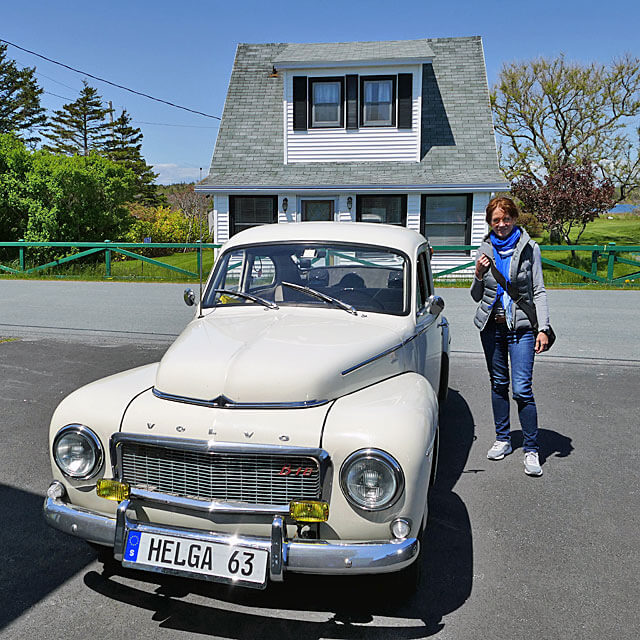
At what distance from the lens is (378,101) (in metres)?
19.9

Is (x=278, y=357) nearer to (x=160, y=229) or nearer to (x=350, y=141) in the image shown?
(x=350, y=141)

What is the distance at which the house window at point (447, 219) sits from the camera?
19.9 meters

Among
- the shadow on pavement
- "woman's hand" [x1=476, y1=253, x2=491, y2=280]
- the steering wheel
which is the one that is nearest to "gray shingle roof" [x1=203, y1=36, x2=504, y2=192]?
the shadow on pavement

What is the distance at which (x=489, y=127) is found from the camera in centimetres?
2047

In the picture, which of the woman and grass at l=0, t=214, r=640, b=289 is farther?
grass at l=0, t=214, r=640, b=289

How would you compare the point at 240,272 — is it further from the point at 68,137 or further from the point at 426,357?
the point at 68,137

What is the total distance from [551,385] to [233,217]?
14.8 m

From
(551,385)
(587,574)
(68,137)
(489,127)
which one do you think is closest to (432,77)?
(489,127)

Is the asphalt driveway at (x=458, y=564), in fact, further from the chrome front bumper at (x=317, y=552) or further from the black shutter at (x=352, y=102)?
the black shutter at (x=352, y=102)

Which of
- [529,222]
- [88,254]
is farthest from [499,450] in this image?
[529,222]

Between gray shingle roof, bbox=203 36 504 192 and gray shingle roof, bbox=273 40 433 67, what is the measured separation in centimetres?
71

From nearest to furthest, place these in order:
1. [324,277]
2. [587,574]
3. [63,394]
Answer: [587,574], [324,277], [63,394]

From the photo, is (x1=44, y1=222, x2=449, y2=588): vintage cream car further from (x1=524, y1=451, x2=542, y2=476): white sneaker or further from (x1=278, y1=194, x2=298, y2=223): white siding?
(x1=278, y1=194, x2=298, y2=223): white siding

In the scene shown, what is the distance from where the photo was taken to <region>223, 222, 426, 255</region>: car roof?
4656 mm
